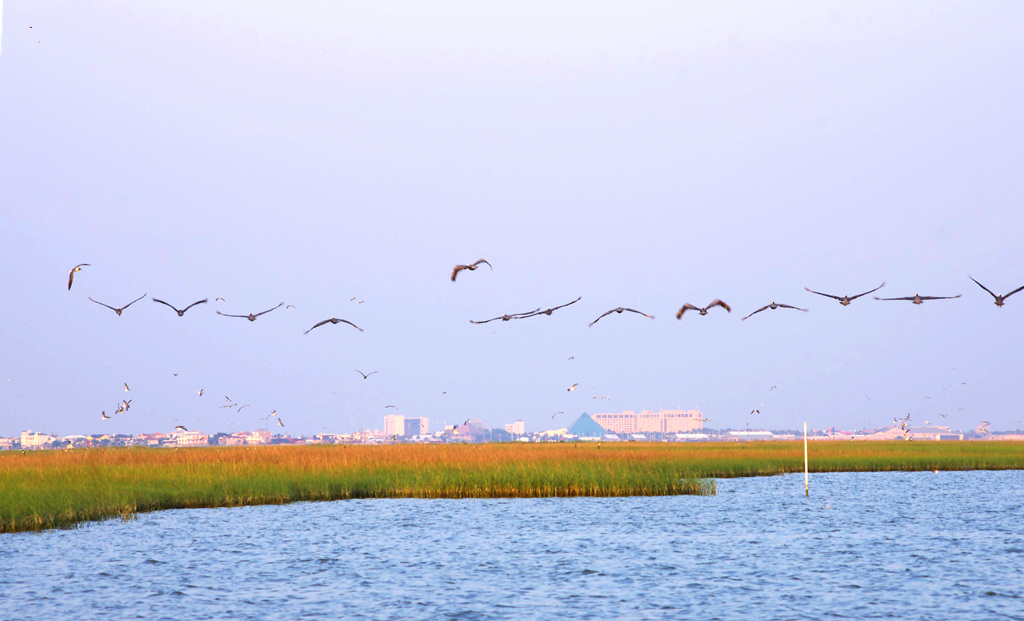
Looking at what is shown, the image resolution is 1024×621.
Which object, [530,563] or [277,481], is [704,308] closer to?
[530,563]

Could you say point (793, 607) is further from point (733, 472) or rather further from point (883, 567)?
point (733, 472)

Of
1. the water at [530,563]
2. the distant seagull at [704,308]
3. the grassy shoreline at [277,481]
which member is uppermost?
the distant seagull at [704,308]

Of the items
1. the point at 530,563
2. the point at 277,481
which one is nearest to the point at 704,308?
the point at 530,563

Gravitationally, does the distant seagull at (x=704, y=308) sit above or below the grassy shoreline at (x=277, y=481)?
above

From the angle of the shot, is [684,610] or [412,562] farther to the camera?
[412,562]

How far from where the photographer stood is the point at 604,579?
21.2 metres

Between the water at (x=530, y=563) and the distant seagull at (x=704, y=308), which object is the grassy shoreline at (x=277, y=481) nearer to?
the water at (x=530, y=563)

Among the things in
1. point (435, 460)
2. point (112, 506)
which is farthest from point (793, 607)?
point (435, 460)

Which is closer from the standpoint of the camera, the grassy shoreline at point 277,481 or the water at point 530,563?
the water at point 530,563

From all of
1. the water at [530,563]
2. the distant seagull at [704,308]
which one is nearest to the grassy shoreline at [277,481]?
the water at [530,563]

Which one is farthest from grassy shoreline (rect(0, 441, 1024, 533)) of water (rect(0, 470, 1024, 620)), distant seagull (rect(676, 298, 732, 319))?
distant seagull (rect(676, 298, 732, 319))

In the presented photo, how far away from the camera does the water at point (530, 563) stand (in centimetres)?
1806

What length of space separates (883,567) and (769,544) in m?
4.32

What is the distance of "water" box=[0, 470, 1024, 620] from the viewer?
18062 millimetres
